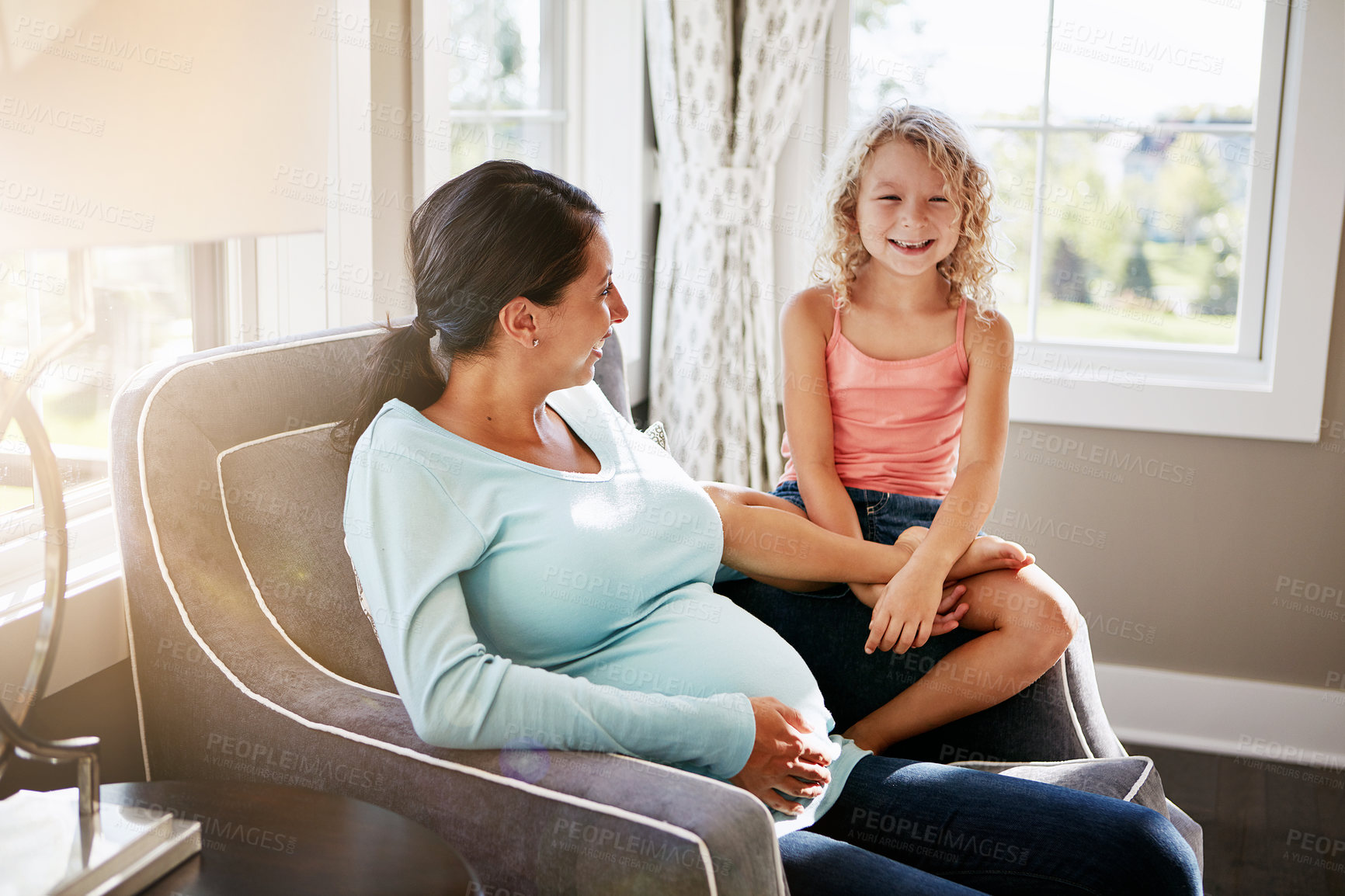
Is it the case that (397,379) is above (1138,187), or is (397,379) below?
below

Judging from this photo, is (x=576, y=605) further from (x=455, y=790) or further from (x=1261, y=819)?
(x=1261, y=819)

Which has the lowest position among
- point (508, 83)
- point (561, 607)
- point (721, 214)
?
point (561, 607)

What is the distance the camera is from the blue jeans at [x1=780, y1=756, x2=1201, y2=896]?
1.08 meters

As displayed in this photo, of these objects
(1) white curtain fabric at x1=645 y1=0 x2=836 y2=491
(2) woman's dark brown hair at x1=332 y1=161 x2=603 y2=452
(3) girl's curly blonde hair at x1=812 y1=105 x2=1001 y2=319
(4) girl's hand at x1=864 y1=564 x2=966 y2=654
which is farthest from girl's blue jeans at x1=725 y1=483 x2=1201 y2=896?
(1) white curtain fabric at x1=645 y1=0 x2=836 y2=491

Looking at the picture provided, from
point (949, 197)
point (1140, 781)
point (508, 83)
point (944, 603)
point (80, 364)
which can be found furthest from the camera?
point (508, 83)

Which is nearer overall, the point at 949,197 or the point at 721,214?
the point at 949,197

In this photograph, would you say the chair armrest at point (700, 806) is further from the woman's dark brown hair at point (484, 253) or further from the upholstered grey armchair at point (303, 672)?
the woman's dark brown hair at point (484, 253)

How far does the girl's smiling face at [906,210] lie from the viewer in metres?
1.79

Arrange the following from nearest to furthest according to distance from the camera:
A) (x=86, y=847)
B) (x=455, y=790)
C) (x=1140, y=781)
→ (x=86, y=847) → (x=455, y=790) → (x=1140, y=781)

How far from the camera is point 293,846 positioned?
906 mm

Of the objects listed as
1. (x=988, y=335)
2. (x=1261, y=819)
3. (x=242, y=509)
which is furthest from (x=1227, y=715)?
(x=242, y=509)

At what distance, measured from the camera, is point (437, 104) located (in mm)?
1892

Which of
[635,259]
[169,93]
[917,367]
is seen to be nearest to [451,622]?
[169,93]

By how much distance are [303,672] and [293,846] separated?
10.3 inches
